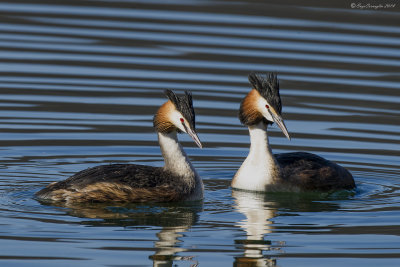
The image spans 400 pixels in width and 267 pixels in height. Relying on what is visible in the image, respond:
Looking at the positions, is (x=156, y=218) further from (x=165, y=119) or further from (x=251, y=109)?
(x=251, y=109)

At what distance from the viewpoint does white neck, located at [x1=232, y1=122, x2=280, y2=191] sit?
13969 millimetres

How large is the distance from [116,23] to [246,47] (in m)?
2.91

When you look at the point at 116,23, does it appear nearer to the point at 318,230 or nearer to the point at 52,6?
the point at 52,6

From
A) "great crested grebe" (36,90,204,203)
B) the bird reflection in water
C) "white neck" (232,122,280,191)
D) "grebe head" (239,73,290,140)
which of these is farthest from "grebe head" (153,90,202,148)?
"grebe head" (239,73,290,140)


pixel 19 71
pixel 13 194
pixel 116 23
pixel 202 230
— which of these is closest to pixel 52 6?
pixel 116 23

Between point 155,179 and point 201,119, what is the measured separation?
4.10 metres

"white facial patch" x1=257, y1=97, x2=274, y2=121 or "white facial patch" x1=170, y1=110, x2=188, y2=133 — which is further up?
"white facial patch" x1=257, y1=97, x2=274, y2=121

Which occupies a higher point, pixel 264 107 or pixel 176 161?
pixel 264 107

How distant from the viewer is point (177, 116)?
12.9 m

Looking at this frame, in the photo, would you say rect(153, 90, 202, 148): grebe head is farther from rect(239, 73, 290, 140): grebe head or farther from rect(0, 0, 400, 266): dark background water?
rect(239, 73, 290, 140): grebe head

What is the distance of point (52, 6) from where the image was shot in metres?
24.1

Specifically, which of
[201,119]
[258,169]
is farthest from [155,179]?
[201,119]

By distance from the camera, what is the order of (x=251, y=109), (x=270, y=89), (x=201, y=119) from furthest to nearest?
(x=201, y=119)
(x=251, y=109)
(x=270, y=89)

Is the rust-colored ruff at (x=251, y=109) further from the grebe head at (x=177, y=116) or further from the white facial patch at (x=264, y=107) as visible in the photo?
the grebe head at (x=177, y=116)
